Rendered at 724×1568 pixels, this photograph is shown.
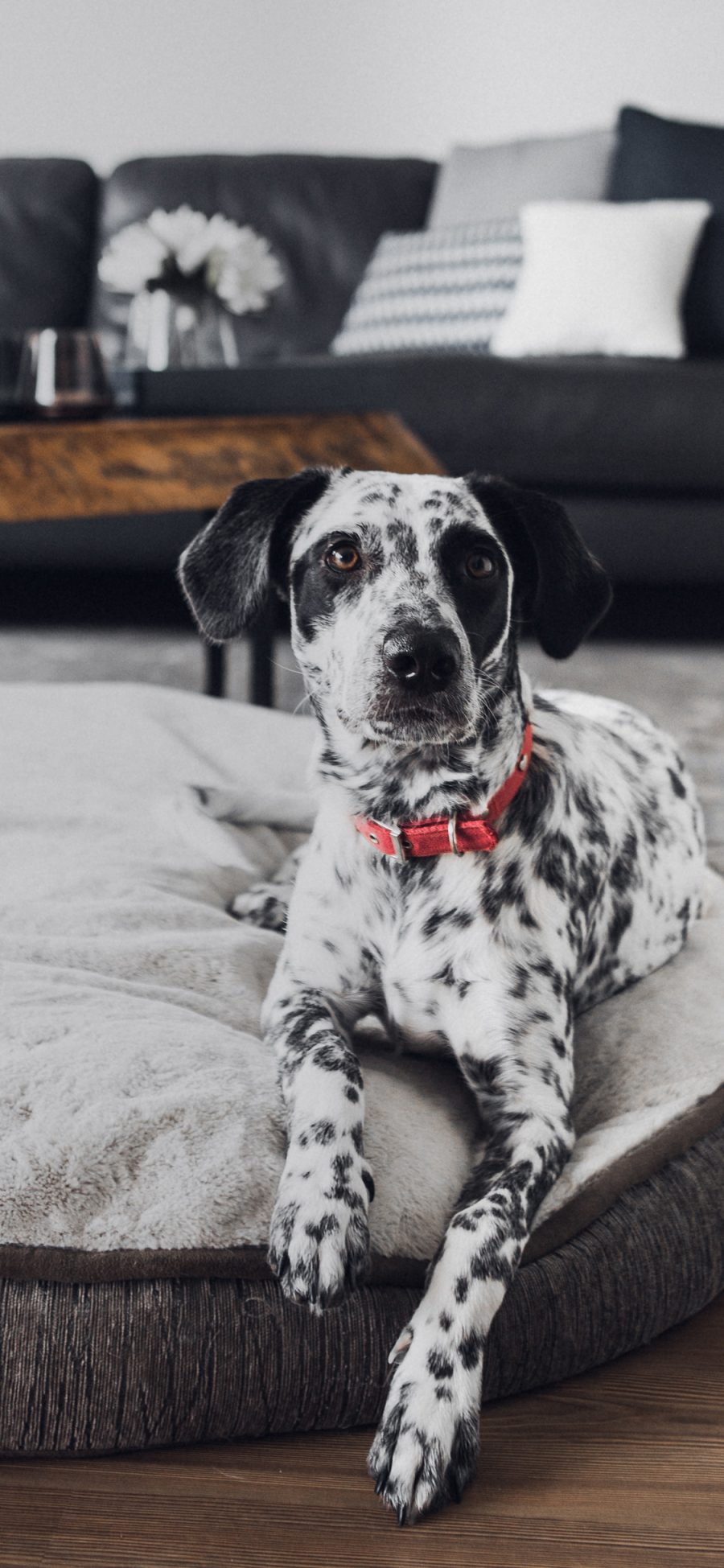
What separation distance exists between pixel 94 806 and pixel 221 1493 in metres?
1.30

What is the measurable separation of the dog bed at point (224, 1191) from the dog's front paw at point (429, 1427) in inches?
2.8

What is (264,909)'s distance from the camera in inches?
79.7

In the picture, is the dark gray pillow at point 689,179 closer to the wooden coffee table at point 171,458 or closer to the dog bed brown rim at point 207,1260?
the wooden coffee table at point 171,458

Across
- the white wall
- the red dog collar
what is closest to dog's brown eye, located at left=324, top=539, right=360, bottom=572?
the red dog collar

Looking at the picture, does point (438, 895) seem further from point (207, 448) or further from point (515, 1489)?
point (207, 448)

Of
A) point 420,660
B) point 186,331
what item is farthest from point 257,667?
point 420,660

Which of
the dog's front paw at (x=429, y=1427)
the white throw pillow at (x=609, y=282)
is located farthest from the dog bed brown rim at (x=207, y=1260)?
the white throw pillow at (x=609, y=282)

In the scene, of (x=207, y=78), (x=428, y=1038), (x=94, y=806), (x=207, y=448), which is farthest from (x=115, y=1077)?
(x=207, y=78)

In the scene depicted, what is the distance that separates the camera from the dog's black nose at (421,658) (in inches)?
54.6

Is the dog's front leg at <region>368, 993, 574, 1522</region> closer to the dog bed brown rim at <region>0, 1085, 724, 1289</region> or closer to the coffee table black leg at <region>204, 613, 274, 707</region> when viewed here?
the dog bed brown rim at <region>0, 1085, 724, 1289</region>

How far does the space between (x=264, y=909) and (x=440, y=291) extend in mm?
3568

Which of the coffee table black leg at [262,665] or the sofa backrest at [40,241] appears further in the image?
the sofa backrest at [40,241]

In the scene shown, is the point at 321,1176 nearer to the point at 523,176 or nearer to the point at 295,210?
the point at 523,176

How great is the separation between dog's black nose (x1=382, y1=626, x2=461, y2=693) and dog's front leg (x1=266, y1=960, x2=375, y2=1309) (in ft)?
1.30
